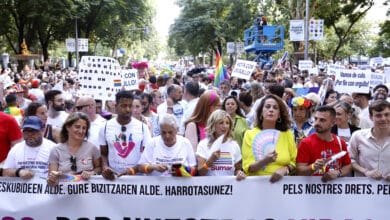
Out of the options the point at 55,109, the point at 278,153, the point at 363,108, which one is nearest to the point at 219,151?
the point at 278,153

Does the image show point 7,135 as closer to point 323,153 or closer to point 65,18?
point 323,153

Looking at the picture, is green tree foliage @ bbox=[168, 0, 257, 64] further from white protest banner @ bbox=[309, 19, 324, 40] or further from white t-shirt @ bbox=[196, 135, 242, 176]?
white t-shirt @ bbox=[196, 135, 242, 176]

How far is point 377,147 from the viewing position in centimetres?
496

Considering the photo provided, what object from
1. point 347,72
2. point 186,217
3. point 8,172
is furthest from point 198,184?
point 347,72

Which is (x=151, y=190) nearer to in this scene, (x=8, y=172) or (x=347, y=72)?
(x=8, y=172)

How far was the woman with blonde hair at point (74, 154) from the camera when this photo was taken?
5.09 m

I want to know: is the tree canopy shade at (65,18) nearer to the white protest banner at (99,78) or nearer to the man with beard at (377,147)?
the white protest banner at (99,78)

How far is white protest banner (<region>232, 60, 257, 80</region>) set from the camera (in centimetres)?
1331

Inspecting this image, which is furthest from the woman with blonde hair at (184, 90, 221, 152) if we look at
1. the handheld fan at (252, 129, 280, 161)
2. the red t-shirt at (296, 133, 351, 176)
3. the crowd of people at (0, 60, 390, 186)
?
the red t-shirt at (296, 133, 351, 176)

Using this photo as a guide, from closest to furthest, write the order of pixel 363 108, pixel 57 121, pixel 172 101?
pixel 57 121 → pixel 363 108 → pixel 172 101

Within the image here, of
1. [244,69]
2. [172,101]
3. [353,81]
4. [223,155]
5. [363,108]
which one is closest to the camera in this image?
[223,155]

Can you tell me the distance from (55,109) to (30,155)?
7.33 feet

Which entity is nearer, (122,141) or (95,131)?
(122,141)

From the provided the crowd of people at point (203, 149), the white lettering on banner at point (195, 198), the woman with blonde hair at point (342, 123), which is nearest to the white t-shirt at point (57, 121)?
the crowd of people at point (203, 149)
